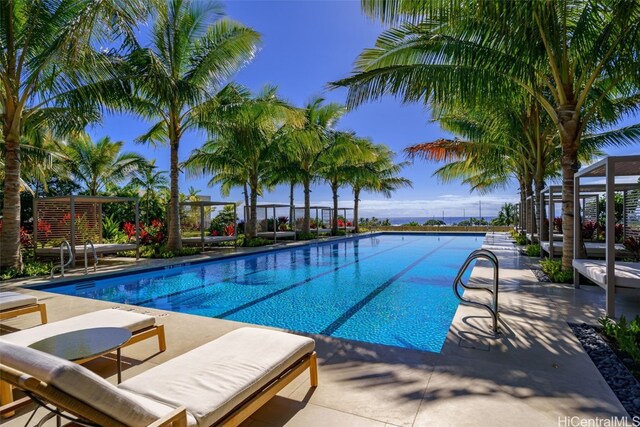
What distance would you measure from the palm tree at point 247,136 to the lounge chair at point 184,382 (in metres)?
9.57

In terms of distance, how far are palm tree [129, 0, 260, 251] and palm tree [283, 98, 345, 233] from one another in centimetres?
438

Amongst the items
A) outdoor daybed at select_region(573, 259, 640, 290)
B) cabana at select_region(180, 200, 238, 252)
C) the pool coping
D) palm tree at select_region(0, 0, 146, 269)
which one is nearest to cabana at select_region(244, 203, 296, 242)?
cabana at select_region(180, 200, 238, 252)

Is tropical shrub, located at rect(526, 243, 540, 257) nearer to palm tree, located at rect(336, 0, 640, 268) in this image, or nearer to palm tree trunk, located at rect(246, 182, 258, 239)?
palm tree, located at rect(336, 0, 640, 268)

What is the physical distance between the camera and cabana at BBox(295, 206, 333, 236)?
65.4ft

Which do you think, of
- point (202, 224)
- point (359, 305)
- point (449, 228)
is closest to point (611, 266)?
point (359, 305)

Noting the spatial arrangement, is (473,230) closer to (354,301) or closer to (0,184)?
(354,301)

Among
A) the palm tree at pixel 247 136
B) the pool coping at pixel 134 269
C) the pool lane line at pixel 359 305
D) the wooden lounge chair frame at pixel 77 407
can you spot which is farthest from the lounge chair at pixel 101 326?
the palm tree at pixel 247 136

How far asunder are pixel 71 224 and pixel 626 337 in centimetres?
1099

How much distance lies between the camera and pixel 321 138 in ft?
50.2

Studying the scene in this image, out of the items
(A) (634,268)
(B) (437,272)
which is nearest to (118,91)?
(B) (437,272)

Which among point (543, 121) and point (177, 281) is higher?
point (543, 121)

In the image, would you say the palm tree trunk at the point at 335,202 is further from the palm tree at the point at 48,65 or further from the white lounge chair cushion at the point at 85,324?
the white lounge chair cushion at the point at 85,324

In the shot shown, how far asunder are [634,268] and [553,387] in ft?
11.1

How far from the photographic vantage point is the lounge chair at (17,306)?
13.6 ft
